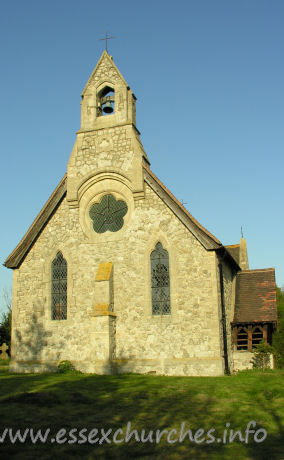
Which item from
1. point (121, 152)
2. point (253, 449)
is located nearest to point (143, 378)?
point (253, 449)

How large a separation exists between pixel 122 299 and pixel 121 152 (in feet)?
21.3

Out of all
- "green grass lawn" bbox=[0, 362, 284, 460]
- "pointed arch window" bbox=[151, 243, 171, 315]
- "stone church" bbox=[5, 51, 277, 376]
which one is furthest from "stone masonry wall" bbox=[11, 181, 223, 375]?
"green grass lawn" bbox=[0, 362, 284, 460]

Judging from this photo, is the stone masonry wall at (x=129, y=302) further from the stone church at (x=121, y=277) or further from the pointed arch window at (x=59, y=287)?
the pointed arch window at (x=59, y=287)

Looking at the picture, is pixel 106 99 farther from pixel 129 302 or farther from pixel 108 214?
pixel 129 302

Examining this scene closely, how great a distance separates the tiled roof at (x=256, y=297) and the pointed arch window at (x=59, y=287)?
759cm

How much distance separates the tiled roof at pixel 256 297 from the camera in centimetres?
2008

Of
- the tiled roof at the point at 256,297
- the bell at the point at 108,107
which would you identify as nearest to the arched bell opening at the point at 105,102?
the bell at the point at 108,107

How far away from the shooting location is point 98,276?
1897 centimetres

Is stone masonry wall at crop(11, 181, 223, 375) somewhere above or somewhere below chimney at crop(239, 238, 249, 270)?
below

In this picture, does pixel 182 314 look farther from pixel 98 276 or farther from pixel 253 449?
pixel 253 449

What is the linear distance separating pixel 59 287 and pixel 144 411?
9.83m

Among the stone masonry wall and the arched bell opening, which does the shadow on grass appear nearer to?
the stone masonry wall

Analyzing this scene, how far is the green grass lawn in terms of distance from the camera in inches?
333

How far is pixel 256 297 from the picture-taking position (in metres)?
21.3
